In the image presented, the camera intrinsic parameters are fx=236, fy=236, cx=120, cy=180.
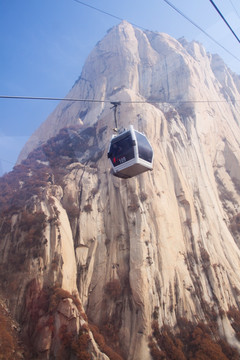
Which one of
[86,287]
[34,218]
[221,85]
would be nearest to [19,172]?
[34,218]

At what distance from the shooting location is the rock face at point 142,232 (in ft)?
48.4

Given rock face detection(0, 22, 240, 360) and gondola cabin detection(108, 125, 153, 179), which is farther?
rock face detection(0, 22, 240, 360)

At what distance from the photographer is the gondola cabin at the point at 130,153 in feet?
32.0

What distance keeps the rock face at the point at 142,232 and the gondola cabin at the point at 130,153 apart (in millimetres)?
8668

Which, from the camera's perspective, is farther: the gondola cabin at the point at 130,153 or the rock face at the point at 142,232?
the rock face at the point at 142,232

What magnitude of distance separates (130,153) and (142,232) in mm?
9585

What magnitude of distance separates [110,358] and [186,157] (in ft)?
64.7

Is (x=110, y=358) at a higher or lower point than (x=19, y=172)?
lower

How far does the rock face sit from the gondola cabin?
28.4 feet

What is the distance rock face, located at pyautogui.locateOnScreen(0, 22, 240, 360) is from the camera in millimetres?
14742

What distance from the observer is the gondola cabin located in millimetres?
9758

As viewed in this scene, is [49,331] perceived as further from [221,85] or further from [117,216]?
[221,85]

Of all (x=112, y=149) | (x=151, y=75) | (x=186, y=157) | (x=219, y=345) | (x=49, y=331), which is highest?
(x=151, y=75)

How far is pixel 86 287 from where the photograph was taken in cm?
1611
